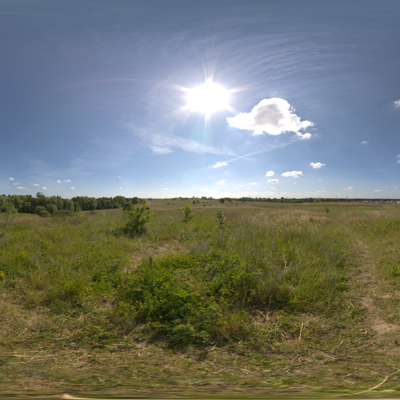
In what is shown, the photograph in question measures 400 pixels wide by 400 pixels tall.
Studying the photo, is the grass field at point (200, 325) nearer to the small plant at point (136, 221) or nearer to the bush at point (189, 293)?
the bush at point (189, 293)

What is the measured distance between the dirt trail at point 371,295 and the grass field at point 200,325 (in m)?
0.02

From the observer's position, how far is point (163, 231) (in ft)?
38.5

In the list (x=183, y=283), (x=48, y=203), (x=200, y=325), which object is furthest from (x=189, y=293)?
(x=48, y=203)

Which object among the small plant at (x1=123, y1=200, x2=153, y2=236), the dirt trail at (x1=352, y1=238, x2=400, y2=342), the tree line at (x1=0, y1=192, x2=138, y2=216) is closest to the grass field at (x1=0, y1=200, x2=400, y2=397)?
the dirt trail at (x1=352, y1=238, x2=400, y2=342)

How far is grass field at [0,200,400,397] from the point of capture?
2176 mm

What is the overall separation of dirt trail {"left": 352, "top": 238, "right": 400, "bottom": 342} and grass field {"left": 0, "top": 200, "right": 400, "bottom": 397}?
24mm

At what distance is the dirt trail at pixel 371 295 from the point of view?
353cm

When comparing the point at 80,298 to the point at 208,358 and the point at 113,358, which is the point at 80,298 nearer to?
the point at 113,358

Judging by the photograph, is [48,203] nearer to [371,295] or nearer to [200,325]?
[200,325]

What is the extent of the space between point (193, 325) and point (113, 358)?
1.24 m

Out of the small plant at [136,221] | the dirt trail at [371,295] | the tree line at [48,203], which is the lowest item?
the dirt trail at [371,295]

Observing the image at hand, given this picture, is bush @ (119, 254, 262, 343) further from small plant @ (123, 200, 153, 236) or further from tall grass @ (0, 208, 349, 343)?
small plant @ (123, 200, 153, 236)

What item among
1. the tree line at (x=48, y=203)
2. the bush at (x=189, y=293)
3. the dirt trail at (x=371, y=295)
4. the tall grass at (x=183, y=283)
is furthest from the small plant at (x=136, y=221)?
the tree line at (x=48, y=203)

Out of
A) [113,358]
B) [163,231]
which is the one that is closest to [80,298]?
[113,358]
